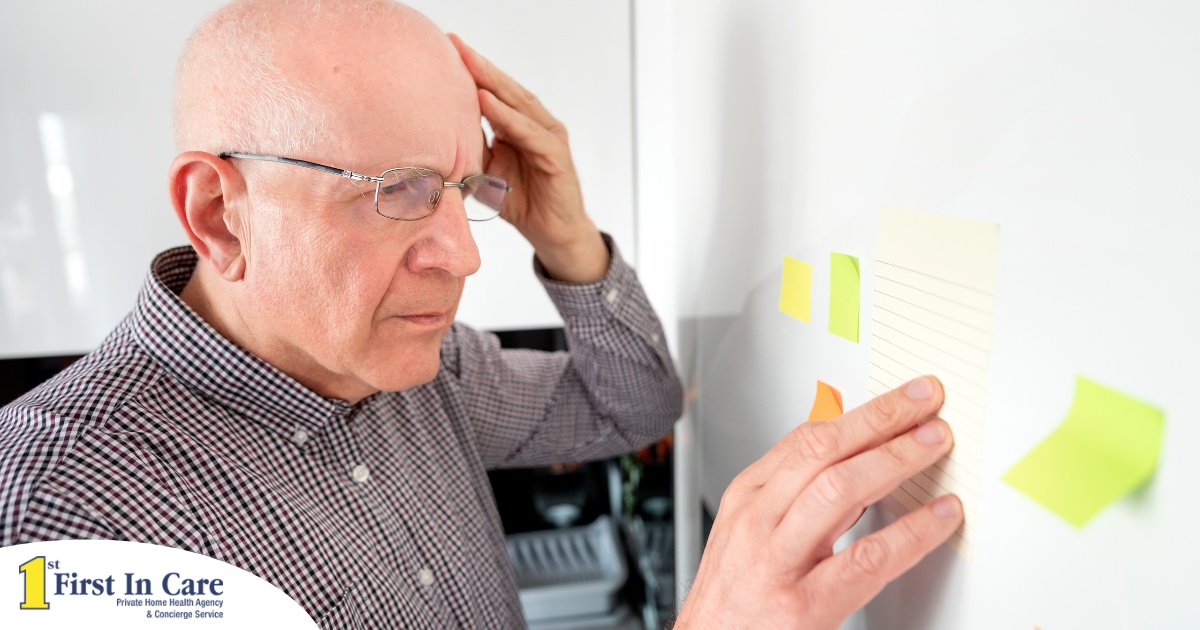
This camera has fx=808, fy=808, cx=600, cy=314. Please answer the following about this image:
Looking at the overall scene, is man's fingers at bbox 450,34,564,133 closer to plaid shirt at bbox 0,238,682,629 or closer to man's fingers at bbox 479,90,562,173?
man's fingers at bbox 479,90,562,173

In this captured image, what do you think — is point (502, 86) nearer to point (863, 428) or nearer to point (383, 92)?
point (383, 92)

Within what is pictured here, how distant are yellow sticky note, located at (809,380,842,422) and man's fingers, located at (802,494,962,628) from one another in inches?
6.3

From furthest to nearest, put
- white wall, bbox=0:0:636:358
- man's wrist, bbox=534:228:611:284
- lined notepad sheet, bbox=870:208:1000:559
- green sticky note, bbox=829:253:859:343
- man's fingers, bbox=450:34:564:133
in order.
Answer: white wall, bbox=0:0:636:358 < man's wrist, bbox=534:228:611:284 < man's fingers, bbox=450:34:564:133 < green sticky note, bbox=829:253:859:343 < lined notepad sheet, bbox=870:208:1000:559


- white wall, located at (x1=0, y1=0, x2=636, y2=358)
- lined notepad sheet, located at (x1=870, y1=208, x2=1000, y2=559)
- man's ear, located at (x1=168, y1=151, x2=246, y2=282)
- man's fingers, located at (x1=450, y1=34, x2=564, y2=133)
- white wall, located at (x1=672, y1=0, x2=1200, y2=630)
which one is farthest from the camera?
white wall, located at (x1=0, y1=0, x2=636, y2=358)

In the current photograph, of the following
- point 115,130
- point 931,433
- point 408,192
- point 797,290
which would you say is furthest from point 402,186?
point 115,130

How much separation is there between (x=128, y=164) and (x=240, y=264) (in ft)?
1.91

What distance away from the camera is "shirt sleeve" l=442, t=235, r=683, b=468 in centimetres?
111

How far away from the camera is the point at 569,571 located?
5.47ft

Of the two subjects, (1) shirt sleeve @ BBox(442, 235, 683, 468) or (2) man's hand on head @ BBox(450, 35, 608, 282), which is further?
(1) shirt sleeve @ BBox(442, 235, 683, 468)

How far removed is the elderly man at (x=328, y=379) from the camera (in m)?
0.59

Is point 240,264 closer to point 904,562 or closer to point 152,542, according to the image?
point 152,542

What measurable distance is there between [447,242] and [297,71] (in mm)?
208

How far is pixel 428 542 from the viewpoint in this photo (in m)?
0.96

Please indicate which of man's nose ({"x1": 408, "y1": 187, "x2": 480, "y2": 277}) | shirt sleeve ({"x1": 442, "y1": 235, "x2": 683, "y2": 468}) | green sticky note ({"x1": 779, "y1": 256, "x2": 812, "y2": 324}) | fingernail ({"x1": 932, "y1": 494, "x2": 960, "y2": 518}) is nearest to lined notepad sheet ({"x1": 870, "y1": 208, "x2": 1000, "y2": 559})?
fingernail ({"x1": 932, "y1": 494, "x2": 960, "y2": 518})
